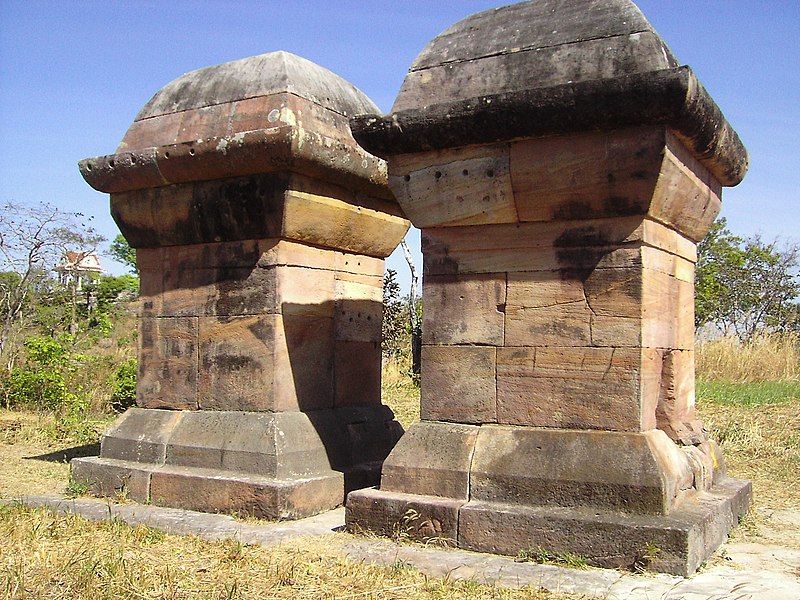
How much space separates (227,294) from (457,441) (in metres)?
2.03

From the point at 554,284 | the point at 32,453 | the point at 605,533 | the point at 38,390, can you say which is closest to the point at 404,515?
the point at 605,533

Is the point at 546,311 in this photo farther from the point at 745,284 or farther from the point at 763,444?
the point at 745,284

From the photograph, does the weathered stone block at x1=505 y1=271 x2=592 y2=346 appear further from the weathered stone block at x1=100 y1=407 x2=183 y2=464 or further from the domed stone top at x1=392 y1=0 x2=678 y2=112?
the weathered stone block at x1=100 y1=407 x2=183 y2=464

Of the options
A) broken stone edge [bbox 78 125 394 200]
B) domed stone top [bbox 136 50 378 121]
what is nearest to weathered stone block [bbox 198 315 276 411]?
broken stone edge [bbox 78 125 394 200]

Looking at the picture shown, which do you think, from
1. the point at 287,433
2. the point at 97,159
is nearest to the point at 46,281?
the point at 97,159

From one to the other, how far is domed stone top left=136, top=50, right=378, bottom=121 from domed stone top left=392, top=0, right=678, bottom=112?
1169mm

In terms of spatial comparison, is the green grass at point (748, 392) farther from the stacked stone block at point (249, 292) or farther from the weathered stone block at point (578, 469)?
the weathered stone block at point (578, 469)

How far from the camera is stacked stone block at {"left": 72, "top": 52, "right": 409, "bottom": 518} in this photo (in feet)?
17.1

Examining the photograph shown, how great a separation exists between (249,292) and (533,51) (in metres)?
2.38

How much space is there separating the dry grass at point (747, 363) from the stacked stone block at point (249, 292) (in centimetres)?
660

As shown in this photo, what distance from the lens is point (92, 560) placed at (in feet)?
12.0

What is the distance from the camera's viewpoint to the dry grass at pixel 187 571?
10.8ft

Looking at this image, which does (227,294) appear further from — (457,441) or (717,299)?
(717,299)

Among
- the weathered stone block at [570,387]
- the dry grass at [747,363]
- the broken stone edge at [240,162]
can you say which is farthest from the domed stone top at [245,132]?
the dry grass at [747,363]
